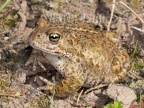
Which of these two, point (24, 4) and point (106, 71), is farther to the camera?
point (24, 4)

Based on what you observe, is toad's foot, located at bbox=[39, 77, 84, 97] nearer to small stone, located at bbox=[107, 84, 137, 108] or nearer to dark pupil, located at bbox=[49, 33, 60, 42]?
small stone, located at bbox=[107, 84, 137, 108]

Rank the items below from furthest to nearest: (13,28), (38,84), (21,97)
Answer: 1. (13,28)
2. (38,84)
3. (21,97)

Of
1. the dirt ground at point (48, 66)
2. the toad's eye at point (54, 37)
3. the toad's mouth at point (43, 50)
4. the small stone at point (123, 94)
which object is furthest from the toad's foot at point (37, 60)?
the small stone at point (123, 94)

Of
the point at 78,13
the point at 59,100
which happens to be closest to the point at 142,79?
the point at 59,100

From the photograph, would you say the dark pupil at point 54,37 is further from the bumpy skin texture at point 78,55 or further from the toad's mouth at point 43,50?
the toad's mouth at point 43,50

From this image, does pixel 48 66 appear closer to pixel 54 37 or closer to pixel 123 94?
pixel 54 37

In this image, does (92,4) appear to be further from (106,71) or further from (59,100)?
(59,100)

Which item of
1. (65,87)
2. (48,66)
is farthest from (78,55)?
(48,66)
